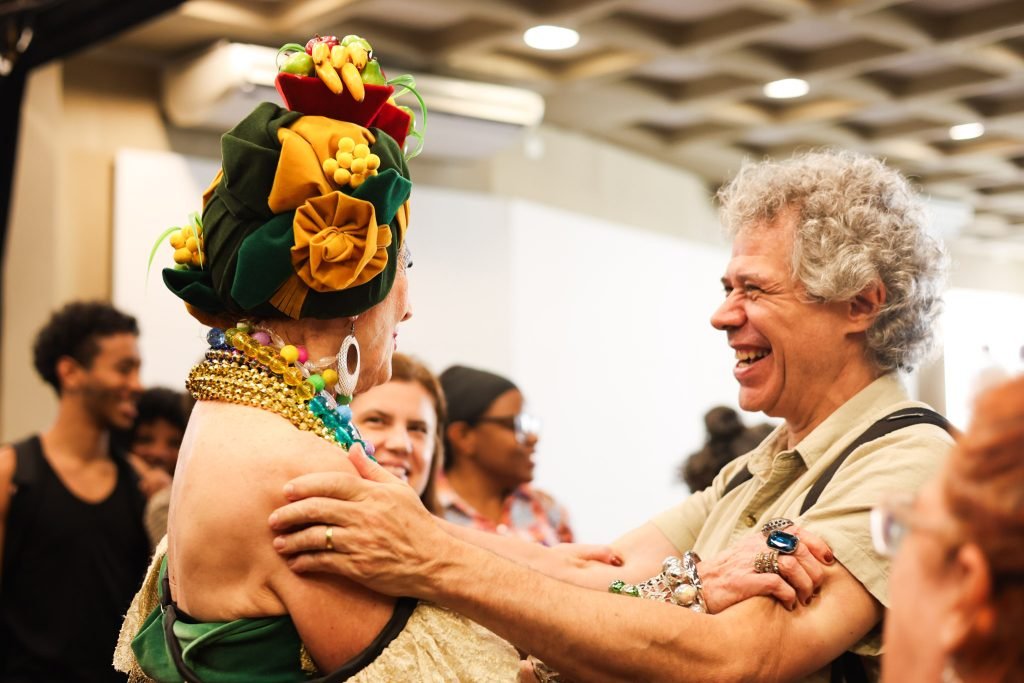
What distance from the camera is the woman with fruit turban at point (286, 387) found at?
1771 millimetres

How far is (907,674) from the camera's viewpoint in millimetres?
1190

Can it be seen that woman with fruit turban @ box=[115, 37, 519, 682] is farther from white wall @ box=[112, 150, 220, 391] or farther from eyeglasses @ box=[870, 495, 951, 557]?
white wall @ box=[112, 150, 220, 391]

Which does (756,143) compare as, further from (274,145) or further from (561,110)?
(274,145)

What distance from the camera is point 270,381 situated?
186cm

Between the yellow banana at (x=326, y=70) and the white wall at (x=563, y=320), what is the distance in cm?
432

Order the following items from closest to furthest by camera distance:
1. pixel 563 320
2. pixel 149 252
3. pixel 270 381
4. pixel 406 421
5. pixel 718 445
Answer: pixel 270 381, pixel 406 421, pixel 718 445, pixel 149 252, pixel 563 320

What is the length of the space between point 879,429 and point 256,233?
3.49ft

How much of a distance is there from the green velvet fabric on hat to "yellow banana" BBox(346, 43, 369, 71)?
0.11 meters

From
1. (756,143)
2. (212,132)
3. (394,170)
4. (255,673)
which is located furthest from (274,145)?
(756,143)

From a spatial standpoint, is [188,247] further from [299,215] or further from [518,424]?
[518,424]

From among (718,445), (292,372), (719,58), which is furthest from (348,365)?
(719,58)

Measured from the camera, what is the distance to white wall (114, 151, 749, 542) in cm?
662

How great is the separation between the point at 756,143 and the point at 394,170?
7.62m

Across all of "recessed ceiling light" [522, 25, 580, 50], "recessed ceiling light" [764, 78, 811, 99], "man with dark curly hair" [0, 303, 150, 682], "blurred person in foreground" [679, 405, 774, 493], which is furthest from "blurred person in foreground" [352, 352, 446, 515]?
"recessed ceiling light" [764, 78, 811, 99]
